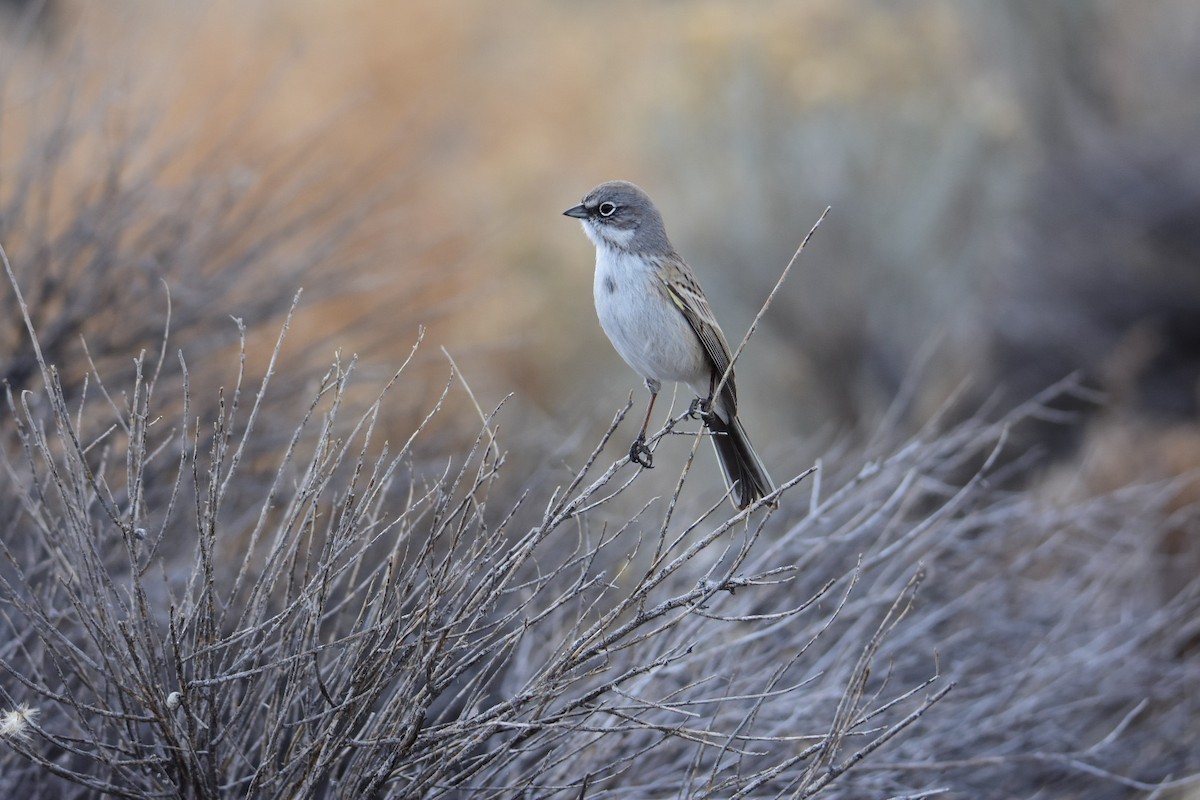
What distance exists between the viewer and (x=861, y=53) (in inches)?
438

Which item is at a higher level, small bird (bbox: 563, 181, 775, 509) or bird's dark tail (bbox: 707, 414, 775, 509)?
small bird (bbox: 563, 181, 775, 509)

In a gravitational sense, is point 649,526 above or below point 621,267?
below

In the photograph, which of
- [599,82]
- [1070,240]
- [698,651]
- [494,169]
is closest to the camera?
[698,651]

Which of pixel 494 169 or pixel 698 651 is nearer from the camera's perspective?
pixel 698 651

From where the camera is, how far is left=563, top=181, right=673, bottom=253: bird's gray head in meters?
3.87

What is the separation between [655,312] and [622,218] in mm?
345

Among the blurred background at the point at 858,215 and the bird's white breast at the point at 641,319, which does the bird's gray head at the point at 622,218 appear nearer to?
the bird's white breast at the point at 641,319

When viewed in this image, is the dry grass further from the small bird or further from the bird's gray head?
the bird's gray head

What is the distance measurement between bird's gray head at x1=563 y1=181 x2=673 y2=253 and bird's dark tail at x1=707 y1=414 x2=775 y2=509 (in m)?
0.59

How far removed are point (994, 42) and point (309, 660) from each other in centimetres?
974

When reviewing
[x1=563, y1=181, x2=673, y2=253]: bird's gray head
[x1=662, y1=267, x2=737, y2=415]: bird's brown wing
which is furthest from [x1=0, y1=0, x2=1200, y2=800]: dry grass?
[x1=563, y1=181, x2=673, y2=253]: bird's gray head

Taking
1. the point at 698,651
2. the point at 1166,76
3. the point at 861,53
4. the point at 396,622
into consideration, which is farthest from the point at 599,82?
the point at 396,622

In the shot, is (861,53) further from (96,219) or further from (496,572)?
(496,572)

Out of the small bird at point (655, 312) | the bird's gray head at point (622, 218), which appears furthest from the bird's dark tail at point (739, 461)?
the bird's gray head at point (622, 218)
